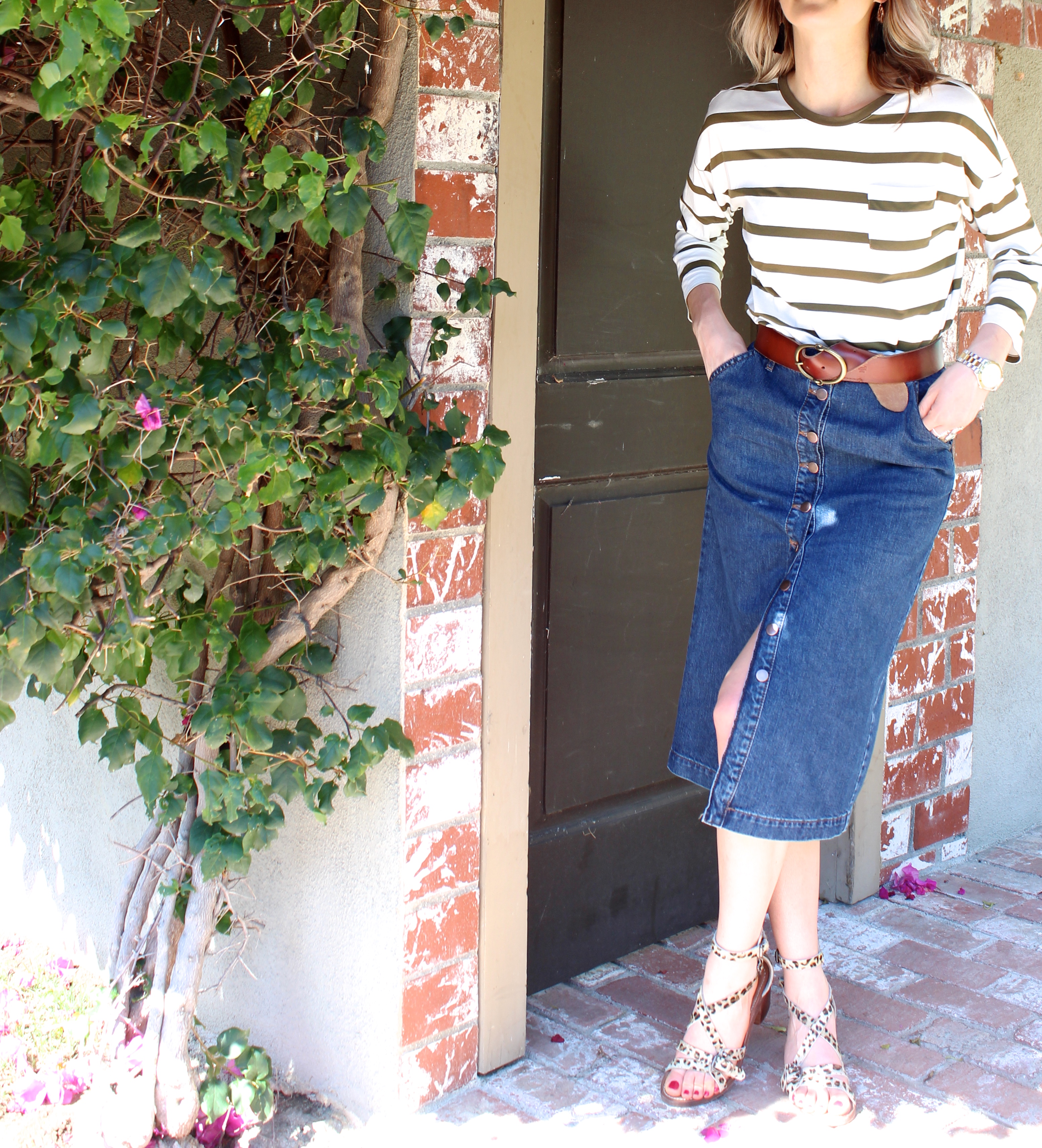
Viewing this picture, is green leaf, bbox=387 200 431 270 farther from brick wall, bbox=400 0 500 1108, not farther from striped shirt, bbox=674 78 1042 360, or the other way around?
striped shirt, bbox=674 78 1042 360

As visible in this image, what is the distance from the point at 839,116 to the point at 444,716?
1222 millimetres

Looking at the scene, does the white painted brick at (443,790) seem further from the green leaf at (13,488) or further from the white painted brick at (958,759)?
the white painted brick at (958,759)

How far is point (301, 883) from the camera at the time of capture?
245 cm

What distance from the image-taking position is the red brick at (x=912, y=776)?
11.2 ft

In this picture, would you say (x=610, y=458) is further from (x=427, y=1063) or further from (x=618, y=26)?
(x=427, y=1063)

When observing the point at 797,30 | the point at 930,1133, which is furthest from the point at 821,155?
the point at 930,1133

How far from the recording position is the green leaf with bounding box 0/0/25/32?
4.64ft

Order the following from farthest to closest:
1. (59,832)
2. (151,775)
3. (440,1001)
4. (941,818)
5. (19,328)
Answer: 1. (941,818)
2. (59,832)
3. (440,1001)
4. (151,775)
5. (19,328)

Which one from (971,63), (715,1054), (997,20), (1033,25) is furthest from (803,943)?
(1033,25)

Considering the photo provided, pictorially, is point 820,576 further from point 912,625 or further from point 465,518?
point 912,625

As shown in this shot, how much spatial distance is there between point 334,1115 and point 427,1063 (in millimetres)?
205

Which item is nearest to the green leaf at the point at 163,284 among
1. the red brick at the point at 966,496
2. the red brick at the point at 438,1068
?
the red brick at the point at 438,1068

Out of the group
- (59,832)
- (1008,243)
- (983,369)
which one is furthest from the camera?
(59,832)

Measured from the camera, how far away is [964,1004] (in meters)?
2.79
